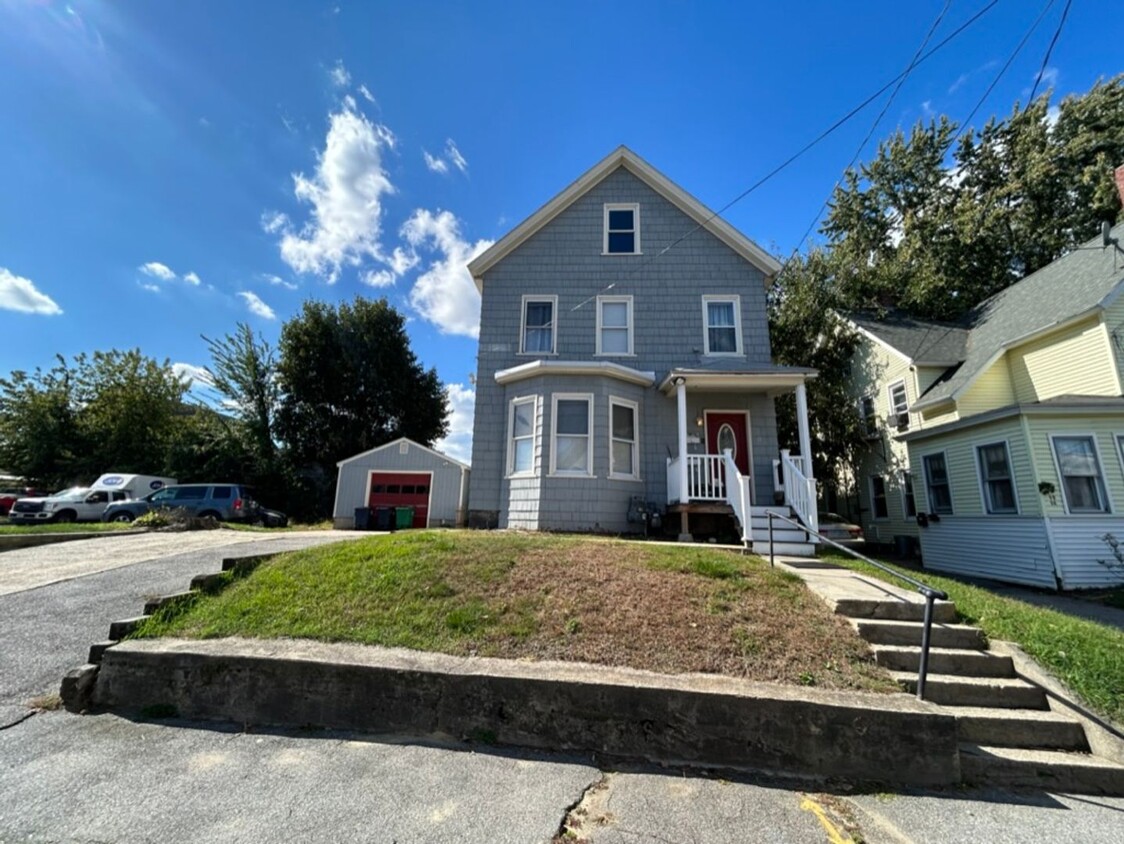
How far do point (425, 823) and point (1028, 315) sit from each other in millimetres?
18587

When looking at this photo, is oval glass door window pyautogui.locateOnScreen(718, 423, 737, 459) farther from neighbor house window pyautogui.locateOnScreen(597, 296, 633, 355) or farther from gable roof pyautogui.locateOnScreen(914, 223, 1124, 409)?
gable roof pyautogui.locateOnScreen(914, 223, 1124, 409)

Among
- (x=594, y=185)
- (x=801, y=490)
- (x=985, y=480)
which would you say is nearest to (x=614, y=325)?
(x=594, y=185)

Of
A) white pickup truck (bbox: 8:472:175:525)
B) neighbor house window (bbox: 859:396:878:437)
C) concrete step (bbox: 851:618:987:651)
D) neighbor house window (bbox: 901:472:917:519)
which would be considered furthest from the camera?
neighbor house window (bbox: 859:396:878:437)

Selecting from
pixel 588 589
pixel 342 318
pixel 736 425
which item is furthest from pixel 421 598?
pixel 342 318

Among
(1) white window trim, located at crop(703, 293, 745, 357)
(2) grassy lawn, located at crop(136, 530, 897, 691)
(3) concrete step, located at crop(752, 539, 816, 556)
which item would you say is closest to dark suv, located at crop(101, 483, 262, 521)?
(2) grassy lawn, located at crop(136, 530, 897, 691)

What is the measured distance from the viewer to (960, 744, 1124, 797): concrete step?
3.29m

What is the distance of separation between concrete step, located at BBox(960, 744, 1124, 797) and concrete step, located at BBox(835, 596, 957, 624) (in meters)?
1.43

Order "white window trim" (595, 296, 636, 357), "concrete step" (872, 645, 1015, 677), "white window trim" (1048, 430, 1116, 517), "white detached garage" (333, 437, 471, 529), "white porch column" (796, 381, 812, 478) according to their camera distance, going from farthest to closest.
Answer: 1. "white detached garage" (333, 437, 471, 529)
2. "white window trim" (595, 296, 636, 357)
3. "white porch column" (796, 381, 812, 478)
4. "white window trim" (1048, 430, 1116, 517)
5. "concrete step" (872, 645, 1015, 677)

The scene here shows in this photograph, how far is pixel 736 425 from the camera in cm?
1143

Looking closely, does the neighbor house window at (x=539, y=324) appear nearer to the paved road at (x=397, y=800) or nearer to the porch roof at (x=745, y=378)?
the porch roof at (x=745, y=378)

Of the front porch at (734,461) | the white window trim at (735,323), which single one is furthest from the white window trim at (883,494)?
the white window trim at (735,323)

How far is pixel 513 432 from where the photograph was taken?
11.1m

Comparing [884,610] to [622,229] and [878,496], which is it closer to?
[622,229]

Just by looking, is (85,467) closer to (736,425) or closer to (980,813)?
(736,425)
